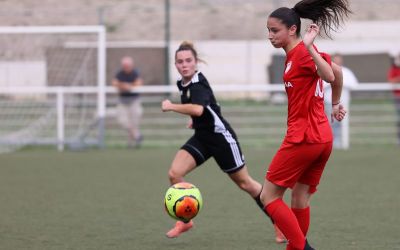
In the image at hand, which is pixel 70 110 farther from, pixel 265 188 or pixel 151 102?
pixel 265 188

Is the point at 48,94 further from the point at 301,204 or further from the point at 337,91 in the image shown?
the point at 337,91

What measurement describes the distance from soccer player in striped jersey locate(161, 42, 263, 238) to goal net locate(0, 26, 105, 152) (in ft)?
28.0

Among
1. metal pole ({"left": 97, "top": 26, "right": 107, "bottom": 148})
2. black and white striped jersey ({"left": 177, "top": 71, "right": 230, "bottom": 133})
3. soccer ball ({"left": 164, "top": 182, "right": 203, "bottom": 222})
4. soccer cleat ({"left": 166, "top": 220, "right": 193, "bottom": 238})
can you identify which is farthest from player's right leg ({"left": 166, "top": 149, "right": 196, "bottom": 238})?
metal pole ({"left": 97, "top": 26, "right": 107, "bottom": 148})

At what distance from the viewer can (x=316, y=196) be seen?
9.99m

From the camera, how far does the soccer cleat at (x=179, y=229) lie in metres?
7.30

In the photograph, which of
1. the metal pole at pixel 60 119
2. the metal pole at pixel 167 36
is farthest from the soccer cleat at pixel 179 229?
the metal pole at pixel 167 36

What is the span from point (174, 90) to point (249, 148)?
1.75 metres

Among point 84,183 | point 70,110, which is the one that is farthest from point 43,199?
point 70,110

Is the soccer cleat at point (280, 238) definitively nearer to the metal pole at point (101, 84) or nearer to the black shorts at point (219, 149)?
the black shorts at point (219, 149)

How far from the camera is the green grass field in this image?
722cm

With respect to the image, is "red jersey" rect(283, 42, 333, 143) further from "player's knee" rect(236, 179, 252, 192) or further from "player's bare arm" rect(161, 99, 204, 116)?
"player's knee" rect(236, 179, 252, 192)

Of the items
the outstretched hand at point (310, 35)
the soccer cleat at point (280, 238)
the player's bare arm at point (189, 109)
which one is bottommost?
the soccer cleat at point (280, 238)

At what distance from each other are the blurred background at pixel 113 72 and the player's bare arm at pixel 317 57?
921cm

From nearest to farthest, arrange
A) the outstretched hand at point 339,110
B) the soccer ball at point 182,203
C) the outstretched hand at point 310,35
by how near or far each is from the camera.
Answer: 1. the outstretched hand at point 310,35
2. the outstretched hand at point 339,110
3. the soccer ball at point 182,203
